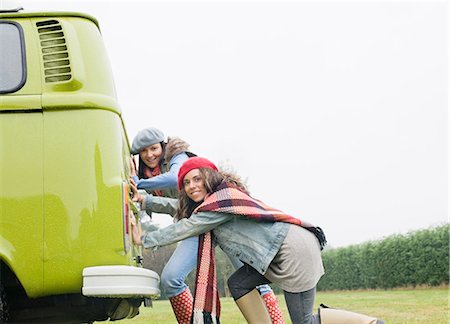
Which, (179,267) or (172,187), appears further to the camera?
(172,187)

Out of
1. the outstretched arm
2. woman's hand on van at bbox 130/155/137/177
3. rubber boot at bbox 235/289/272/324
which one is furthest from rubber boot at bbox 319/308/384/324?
woman's hand on van at bbox 130/155/137/177

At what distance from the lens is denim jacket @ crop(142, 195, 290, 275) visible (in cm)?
437

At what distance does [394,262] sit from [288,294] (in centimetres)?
2094

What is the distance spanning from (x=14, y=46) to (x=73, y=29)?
0.35 meters

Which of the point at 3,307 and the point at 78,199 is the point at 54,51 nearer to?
the point at 78,199

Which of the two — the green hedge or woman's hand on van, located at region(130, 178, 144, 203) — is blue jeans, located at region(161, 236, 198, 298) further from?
the green hedge

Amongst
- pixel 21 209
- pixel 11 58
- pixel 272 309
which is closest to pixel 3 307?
pixel 21 209

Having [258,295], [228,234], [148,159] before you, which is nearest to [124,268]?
[228,234]

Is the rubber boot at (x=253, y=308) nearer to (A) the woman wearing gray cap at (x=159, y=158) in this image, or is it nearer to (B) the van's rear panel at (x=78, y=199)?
(A) the woman wearing gray cap at (x=159, y=158)

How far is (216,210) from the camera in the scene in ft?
14.6

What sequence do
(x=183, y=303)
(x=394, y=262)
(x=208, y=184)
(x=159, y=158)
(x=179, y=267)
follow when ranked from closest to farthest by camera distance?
(x=208, y=184), (x=179, y=267), (x=183, y=303), (x=159, y=158), (x=394, y=262)

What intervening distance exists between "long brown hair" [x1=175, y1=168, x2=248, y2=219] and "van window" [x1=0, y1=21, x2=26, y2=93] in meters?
1.44

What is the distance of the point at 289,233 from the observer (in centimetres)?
441

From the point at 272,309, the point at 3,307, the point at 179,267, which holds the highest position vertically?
the point at 3,307
